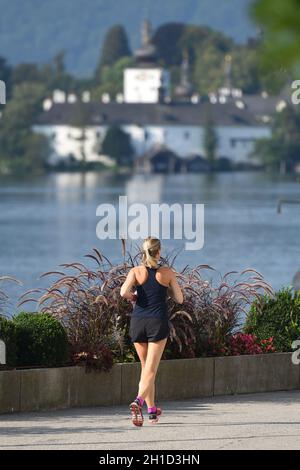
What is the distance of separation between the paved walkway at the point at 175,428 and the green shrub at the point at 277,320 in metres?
0.73

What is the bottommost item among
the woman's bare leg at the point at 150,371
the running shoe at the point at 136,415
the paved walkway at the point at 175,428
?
the paved walkway at the point at 175,428

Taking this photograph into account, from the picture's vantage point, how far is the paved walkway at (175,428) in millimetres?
8492

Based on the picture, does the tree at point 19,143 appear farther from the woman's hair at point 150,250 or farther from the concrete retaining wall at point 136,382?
the woman's hair at point 150,250

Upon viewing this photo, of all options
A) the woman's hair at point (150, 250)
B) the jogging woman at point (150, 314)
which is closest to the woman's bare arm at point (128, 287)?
the jogging woman at point (150, 314)

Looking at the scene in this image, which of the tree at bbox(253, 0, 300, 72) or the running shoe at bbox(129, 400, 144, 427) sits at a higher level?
the tree at bbox(253, 0, 300, 72)

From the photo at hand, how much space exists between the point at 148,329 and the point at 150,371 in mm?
272

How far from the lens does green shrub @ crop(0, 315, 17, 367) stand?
397 inches

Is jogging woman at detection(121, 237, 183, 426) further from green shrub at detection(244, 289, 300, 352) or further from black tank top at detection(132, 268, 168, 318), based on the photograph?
green shrub at detection(244, 289, 300, 352)

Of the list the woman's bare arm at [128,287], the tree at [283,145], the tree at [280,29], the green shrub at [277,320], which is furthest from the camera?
the tree at [283,145]

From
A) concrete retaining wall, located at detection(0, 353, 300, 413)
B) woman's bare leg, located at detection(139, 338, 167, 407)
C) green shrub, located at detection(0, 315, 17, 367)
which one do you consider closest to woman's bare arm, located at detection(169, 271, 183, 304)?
woman's bare leg, located at detection(139, 338, 167, 407)

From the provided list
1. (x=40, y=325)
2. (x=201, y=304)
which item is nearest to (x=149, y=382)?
(x=40, y=325)

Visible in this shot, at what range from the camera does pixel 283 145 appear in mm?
172000

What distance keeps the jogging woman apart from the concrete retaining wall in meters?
0.82

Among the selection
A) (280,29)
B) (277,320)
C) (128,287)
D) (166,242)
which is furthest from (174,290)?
(166,242)
